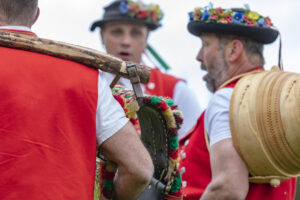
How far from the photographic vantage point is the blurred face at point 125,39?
18.6 feet

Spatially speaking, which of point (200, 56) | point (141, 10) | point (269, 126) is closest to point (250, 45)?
point (200, 56)

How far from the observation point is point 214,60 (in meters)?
4.04

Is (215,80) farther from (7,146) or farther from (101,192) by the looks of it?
(7,146)

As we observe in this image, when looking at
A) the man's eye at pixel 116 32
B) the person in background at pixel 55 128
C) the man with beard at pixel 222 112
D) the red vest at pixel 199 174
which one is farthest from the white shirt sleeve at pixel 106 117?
the man's eye at pixel 116 32

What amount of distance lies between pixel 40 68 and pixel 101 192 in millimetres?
638

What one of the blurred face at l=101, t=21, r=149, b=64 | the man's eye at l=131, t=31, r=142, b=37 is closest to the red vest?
the blurred face at l=101, t=21, r=149, b=64

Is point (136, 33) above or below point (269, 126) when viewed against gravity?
above

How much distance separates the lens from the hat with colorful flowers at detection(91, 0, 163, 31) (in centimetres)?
583

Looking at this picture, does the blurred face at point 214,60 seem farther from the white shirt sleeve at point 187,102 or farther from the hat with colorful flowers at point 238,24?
the white shirt sleeve at point 187,102

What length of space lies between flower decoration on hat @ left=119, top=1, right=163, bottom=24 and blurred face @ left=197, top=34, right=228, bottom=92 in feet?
6.03

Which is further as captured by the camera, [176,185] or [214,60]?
[214,60]

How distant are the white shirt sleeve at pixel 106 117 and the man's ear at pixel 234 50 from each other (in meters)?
1.66

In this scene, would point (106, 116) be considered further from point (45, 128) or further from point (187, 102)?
point (187, 102)

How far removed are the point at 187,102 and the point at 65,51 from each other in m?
3.25
